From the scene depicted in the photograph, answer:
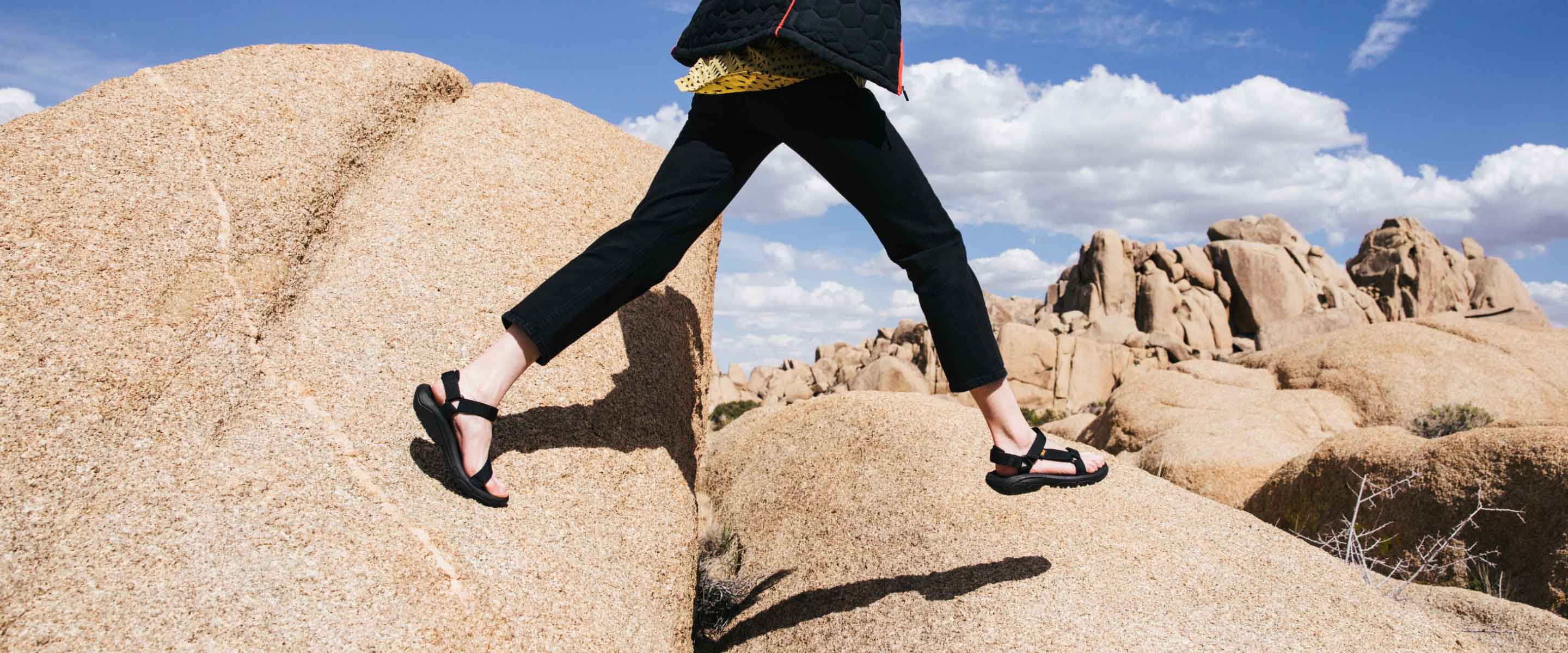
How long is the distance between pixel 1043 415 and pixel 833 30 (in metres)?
27.2

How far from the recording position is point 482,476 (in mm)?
2930

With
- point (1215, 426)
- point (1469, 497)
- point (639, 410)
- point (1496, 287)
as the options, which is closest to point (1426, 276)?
point (1496, 287)

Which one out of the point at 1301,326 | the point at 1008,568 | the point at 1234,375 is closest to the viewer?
the point at 1008,568

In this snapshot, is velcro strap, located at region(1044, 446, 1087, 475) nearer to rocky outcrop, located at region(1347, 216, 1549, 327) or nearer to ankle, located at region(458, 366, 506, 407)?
ankle, located at region(458, 366, 506, 407)

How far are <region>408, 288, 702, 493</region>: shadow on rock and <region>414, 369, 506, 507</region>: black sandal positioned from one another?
0.32 feet

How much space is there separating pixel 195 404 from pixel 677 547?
1.66 m

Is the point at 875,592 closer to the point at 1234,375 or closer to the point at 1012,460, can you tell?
the point at 1012,460

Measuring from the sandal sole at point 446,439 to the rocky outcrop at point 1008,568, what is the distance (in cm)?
147

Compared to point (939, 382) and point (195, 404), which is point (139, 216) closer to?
point (195, 404)

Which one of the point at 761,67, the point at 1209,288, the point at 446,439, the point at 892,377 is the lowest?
the point at 892,377

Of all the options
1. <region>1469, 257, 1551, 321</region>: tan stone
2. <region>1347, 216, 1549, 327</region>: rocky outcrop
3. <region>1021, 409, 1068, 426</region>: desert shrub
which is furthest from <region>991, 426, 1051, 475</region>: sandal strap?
<region>1469, 257, 1551, 321</region>: tan stone

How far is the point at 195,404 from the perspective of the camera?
113 inches

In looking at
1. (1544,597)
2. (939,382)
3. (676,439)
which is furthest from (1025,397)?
(676,439)

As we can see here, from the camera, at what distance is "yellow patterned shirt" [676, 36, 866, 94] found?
2.80m
